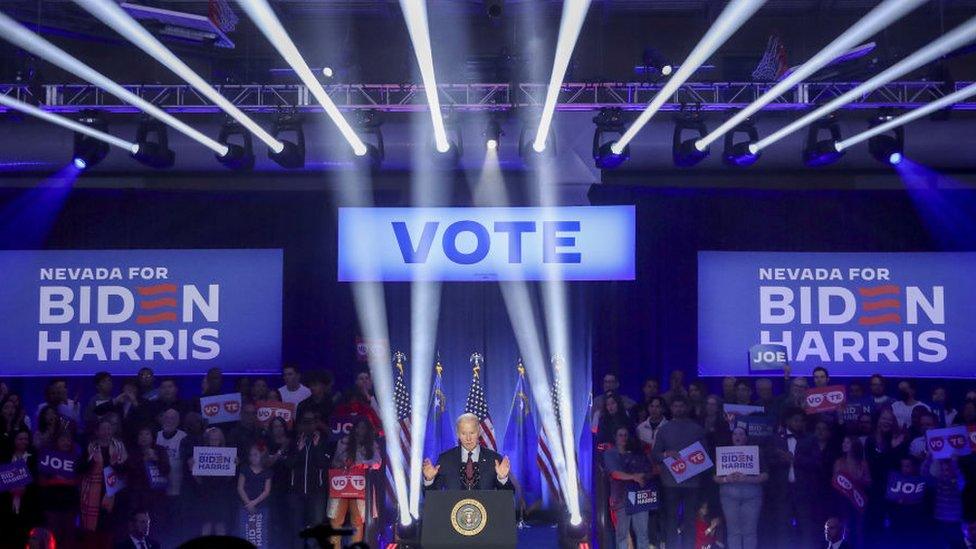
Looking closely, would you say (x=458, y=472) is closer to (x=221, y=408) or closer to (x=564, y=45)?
(x=564, y=45)

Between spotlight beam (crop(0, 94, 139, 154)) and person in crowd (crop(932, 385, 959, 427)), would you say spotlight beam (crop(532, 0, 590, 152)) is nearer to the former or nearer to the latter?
spotlight beam (crop(0, 94, 139, 154))

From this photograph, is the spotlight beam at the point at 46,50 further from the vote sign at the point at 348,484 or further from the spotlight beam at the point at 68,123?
the vote sign at the point at 348,484

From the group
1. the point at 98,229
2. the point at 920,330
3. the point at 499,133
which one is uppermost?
the point at 499,133

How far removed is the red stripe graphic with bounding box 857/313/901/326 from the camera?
13273 mm

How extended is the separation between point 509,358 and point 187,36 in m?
5.53

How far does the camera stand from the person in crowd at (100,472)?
10.5 m

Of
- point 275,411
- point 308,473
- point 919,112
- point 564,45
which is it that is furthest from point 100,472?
point 919,112

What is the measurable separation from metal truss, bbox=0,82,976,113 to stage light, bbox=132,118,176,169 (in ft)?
0.77

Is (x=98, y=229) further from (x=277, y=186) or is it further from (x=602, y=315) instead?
(x=602, y=315)

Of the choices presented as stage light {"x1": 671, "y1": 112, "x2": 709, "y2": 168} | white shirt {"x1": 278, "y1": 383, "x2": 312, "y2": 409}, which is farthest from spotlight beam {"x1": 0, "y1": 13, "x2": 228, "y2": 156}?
stage light {"x1": 671, "y1": 112, "x2": 709, "y2": 168}

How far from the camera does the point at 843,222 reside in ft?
44.0

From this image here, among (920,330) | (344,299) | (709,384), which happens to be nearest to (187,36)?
(344,299)

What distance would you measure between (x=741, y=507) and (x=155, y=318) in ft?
24.4

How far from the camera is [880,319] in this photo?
1329cm
